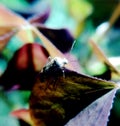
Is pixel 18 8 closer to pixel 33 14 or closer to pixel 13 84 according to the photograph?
pixel 33 14

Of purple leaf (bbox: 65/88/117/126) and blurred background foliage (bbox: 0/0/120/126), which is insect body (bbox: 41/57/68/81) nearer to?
purple leaf (bbox: 65/88/117/126)

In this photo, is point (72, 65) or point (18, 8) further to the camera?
point (18, 8)

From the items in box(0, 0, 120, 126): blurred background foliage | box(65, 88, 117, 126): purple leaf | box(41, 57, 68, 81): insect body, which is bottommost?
box(65, 88, 117, 126): purple leaf

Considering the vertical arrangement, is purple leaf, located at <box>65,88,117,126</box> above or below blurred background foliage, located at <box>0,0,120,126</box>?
below

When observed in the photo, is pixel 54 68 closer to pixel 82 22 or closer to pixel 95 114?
pixel 95 114

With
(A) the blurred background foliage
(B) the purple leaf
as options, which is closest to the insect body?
(B) the purple leaf

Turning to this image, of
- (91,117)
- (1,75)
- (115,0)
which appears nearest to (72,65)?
(91,117)
